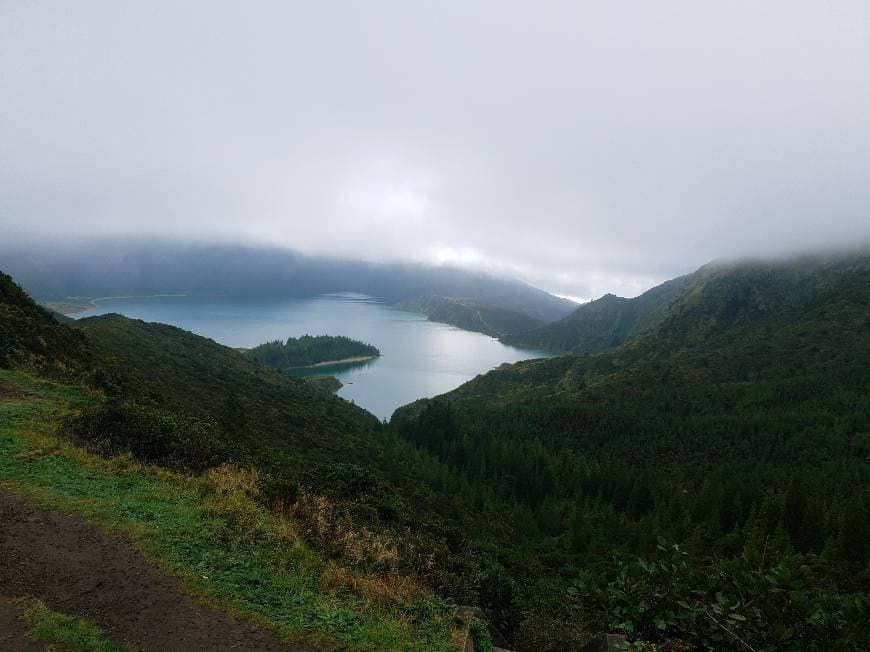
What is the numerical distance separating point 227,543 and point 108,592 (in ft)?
7.03

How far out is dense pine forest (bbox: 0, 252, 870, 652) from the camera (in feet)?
25.3

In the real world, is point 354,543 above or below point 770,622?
below

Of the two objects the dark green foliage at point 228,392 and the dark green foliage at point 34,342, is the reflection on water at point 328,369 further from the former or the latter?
the dark green foliage at point 34,342

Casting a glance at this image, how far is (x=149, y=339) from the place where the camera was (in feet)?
215

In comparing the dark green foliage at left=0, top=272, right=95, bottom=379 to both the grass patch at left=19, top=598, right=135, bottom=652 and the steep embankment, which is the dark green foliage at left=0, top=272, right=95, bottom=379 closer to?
the steep embankment

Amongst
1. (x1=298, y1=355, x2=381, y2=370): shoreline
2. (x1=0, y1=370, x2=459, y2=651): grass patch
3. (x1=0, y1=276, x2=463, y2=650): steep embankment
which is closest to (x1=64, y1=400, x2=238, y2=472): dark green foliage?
(x1=0, y1=276, x2=463, y2=650): steep embankment

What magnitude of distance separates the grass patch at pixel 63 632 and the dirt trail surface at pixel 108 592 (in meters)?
0.14

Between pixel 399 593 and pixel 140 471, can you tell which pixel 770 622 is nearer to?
pixel 399 593

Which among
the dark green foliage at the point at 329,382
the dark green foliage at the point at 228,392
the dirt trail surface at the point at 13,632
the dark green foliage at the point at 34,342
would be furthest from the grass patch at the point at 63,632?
the dark green foliage at the point at 329,382

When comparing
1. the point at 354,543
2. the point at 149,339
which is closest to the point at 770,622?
the point at 354,543

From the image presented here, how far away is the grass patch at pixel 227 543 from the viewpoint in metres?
7.29

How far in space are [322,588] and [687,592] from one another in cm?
618

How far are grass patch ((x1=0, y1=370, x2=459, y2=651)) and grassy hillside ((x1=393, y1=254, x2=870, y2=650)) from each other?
3.77 m

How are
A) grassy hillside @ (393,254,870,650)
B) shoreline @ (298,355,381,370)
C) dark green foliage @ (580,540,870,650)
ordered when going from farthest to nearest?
1. shoreline @ (298,355,381,370)
2. grassy hillside @ (393,254,870,650)
3. dark green foliage @ (580,540,870,650)
